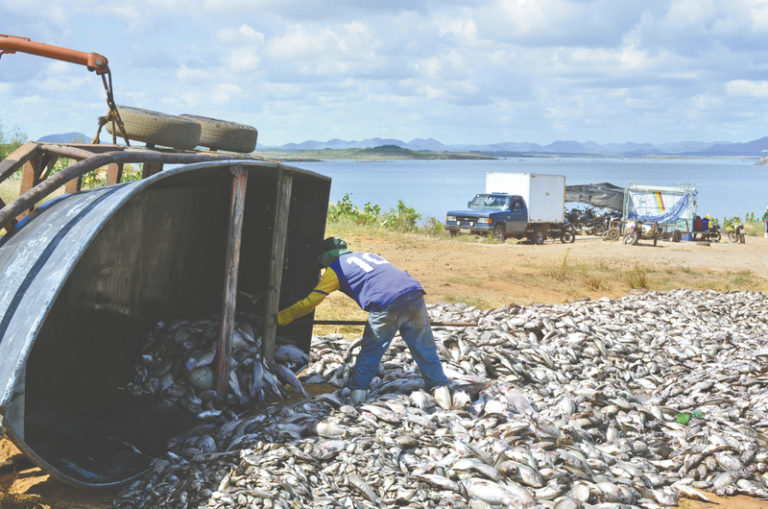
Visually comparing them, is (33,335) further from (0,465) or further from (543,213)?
(543,213)

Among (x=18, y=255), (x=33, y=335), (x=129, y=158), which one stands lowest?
(x=33, y=335)

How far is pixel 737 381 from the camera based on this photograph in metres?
9.31

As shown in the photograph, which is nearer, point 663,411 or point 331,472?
point 331,472

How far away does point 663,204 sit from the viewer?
32.5 metres

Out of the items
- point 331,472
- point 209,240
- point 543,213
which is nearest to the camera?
point 331,472

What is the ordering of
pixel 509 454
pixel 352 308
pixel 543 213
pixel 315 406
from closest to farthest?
1. pixel 509 454
2. pixel 315 406
3. pixel 352 308
4. pixel 543 213

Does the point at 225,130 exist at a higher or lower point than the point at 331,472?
higher

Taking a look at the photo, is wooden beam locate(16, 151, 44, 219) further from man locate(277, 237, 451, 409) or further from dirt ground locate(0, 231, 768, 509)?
dirt ground locate(0, 231, 768, 509)

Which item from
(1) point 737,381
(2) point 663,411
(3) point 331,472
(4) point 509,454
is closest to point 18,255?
(3) point 331,472

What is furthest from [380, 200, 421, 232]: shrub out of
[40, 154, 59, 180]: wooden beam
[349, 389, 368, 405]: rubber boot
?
[40, 154, 59, 180]: wooden beam

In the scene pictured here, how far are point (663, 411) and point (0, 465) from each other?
664 centimetres

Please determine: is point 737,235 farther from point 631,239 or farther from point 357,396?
point 357,396

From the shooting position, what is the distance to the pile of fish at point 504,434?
17.6ft

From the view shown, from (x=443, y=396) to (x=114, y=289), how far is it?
3.32 m
